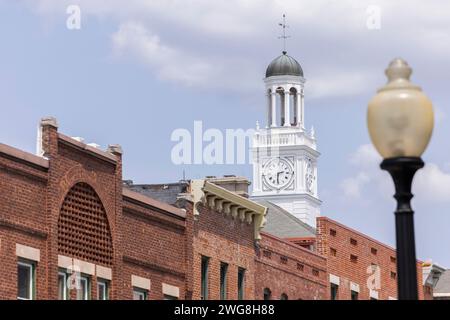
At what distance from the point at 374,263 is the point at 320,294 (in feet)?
19.8

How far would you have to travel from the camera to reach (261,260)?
157ft

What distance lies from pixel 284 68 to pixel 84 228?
98.6 metres

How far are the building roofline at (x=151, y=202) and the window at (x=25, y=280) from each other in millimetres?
5329

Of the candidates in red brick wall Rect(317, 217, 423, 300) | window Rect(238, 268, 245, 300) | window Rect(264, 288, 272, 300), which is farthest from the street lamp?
red brick wall Rect(317, 217, 423, 300)

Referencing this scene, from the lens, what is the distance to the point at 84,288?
3703 cm

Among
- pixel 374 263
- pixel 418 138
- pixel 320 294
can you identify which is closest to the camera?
pixel 418 138

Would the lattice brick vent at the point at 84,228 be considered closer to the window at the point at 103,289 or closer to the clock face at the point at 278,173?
the window at the point at 103,289

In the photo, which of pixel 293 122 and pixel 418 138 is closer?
pixel 418 138

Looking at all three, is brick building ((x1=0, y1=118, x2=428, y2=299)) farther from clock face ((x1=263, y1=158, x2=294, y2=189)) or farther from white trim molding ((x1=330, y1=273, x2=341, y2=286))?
clock face ((x1=263, y1=158, x2=294, y2=189))

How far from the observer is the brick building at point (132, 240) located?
112 ft

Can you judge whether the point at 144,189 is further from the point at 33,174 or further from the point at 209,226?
the point at 33,174

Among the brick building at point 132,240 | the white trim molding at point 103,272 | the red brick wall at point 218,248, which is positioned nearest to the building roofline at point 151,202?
the brick building at point 132,240
